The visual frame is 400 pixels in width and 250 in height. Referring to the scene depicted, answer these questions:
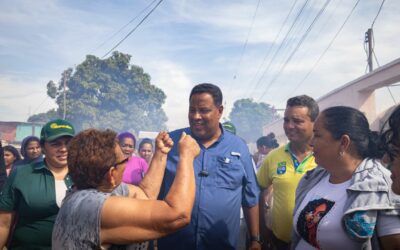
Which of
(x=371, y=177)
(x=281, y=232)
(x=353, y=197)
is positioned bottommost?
(x=281, y=232)

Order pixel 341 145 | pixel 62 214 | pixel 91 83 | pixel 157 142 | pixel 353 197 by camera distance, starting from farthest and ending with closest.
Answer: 1. pixel 91 83
2. pixel 157 142
3. pixel 341 145
4. pixel 353 197
5. pixel 62 214

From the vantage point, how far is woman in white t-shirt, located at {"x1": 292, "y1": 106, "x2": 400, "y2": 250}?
187cm

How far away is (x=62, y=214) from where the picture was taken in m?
1.73

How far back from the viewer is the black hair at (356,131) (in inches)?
89.5

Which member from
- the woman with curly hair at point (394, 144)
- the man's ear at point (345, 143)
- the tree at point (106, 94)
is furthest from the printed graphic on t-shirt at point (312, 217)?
the tree at point (106, 94)

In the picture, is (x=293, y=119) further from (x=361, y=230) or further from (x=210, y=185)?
(x=361, y=230)

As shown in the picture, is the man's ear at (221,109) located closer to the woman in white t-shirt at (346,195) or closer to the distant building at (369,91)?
the woman in white t-shirt at (346,195)

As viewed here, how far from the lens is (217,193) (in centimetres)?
295

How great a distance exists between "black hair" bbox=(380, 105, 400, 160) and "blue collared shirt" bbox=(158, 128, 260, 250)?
1.51 metres

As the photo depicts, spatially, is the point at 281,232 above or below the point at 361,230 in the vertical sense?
below

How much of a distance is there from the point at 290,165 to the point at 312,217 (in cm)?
114

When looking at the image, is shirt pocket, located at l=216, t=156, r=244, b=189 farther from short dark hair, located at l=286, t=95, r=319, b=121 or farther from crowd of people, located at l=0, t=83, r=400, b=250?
short dark hair, located at l=286, t=95, r=319, b=121

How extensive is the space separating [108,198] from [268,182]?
2.36 metres

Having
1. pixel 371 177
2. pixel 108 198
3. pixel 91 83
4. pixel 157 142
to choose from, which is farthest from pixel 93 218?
pixel 91 83
